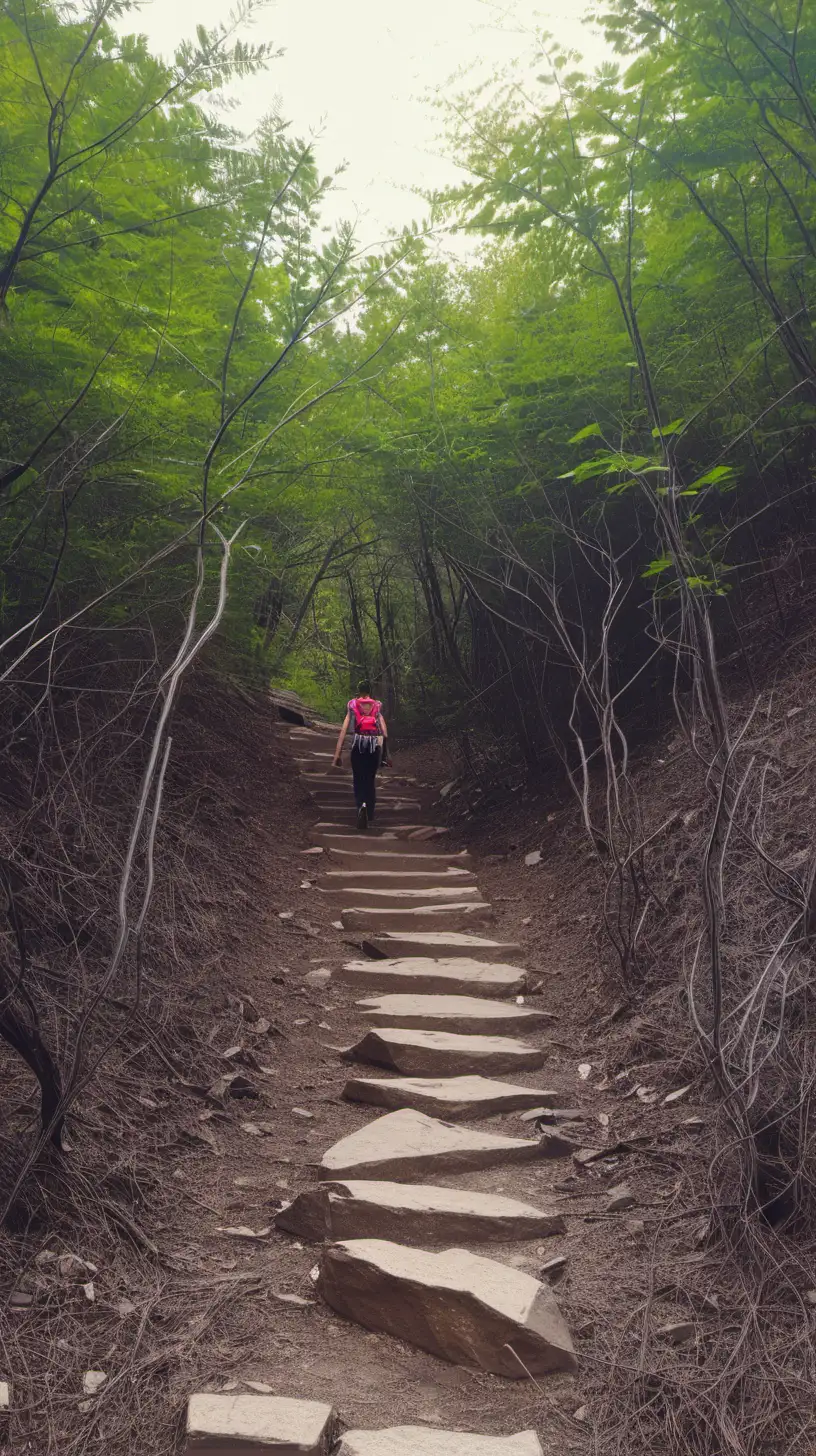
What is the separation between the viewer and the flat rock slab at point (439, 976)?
5.15 metres

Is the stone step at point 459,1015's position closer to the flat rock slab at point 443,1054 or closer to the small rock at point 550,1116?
the flat rock slab at point 443,1054

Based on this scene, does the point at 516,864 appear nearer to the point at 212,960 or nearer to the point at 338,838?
the point at 338,838

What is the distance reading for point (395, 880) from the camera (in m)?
7.32

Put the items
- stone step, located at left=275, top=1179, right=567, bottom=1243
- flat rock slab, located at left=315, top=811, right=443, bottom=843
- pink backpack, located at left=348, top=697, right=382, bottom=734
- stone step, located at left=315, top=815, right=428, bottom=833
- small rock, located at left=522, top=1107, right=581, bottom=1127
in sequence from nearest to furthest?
stone step, located at left=275, top=1179, right=567, bottom=1243 → small rock, located at left=522, top=1107, right=581, bottom=1127 → pink backpack, located at left=348, top=697, right=382, bottom=734 → flat rock slab, located at left=315, top=811, right=443, bottom=843 → stone step, located at left=315, top=815, right=428, bottom=833

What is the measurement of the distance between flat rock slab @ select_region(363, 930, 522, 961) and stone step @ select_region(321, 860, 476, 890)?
119 centimetres

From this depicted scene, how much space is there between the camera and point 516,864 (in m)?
7.36

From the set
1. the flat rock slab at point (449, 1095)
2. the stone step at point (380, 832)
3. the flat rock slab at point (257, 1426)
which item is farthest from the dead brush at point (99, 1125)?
the stone step at point (380, 832)

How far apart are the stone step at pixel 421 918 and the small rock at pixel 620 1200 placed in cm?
323

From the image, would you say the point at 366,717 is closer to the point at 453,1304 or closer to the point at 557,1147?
the point at 557,1147

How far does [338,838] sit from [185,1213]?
5434mm

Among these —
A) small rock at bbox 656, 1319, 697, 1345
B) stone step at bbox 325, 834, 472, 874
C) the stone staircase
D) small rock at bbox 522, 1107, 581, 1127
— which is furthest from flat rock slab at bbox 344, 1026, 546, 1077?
stone step at bbox 325, 834, 472, 874

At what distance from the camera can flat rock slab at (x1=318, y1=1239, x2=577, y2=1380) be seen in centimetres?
231

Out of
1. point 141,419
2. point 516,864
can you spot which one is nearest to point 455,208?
point 141,419

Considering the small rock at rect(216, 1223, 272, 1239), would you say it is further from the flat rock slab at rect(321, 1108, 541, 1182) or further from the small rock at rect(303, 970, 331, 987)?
the small rock at rect(303, 970, 331, 987)
